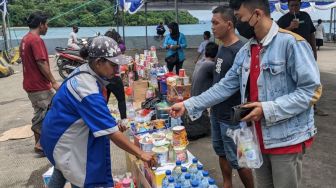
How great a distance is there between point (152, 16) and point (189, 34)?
448cm

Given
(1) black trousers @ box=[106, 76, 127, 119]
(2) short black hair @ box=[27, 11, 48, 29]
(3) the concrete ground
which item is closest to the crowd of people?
(3) the concrete ground

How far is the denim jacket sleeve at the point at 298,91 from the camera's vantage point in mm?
1880

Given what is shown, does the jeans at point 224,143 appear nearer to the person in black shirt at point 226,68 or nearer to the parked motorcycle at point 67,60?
the person in black shirt at point 226,68

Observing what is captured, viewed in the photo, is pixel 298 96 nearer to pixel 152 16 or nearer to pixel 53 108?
pixel 53 108

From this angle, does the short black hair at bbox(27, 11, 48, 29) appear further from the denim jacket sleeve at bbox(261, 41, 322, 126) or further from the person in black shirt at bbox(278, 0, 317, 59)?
the denim jacket sleeve at bbox(261, 41, 322, 126)

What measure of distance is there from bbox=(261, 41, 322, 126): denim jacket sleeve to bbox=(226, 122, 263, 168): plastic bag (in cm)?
20

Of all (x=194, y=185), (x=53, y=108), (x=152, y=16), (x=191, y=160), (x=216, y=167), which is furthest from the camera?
(x=152, y=16)

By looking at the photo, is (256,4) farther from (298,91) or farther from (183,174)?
(183,174)

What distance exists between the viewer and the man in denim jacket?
1896 mm

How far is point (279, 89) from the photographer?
198 cm

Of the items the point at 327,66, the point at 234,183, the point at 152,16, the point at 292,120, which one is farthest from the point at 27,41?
the point at 152,16

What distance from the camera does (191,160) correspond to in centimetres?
315

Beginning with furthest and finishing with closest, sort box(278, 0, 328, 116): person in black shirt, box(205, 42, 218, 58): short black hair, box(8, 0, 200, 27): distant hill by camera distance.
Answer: box(8, 0, 200, 27): distant hill
box(278, 0, 328, 116): person in black shirt
box(205, 42, 218, 58): short black hair

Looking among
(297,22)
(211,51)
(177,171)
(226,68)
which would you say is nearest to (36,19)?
(211,51)
